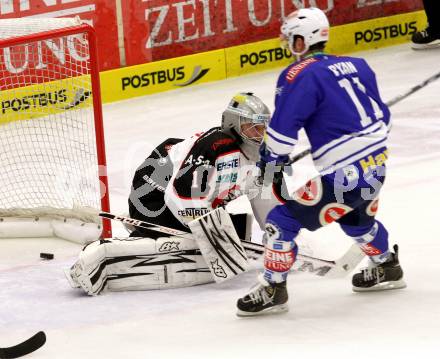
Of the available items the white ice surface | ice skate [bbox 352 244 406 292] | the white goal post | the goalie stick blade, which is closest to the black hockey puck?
the white ice surface

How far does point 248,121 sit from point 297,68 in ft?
2.05

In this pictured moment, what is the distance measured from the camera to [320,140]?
4418 millimetres

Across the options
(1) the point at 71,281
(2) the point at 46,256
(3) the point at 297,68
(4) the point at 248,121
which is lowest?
(2) the point at 46,256

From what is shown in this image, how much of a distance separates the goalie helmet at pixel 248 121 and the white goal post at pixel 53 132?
97cm

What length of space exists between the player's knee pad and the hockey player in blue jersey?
51 millimetres

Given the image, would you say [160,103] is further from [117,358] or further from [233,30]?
[117,358]

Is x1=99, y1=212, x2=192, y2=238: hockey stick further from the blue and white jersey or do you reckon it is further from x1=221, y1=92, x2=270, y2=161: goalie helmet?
the blue and white jersey

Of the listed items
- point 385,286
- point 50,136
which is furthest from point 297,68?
point 50,136

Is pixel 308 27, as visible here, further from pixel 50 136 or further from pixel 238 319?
pixel 50 136

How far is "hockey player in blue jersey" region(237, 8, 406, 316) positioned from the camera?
4.33 meters

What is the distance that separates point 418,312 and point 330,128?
0.80 meters

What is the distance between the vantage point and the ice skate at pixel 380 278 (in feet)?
15.7

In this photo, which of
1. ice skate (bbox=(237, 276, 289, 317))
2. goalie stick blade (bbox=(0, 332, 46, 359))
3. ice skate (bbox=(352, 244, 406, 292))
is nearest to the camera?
goalie stick blade (bbox=(0, 332, 46, 359))

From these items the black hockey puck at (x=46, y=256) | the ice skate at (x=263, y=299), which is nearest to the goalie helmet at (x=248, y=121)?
the ice skate at (x=263, y=299)
